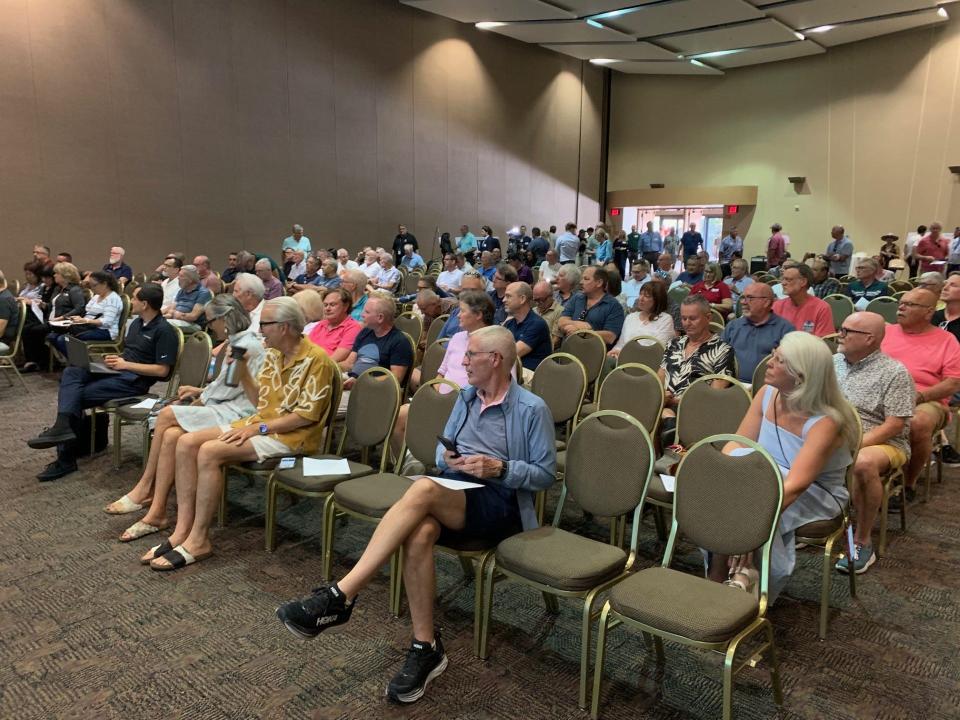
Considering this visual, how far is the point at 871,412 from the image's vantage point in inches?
130

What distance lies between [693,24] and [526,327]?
13.2m

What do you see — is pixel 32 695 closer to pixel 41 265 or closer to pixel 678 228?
pixel 41 265

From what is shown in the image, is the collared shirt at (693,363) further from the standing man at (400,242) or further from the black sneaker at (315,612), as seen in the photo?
the standing man at (400,242)

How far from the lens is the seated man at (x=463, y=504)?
227cm

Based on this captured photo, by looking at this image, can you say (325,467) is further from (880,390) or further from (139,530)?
(880,390)

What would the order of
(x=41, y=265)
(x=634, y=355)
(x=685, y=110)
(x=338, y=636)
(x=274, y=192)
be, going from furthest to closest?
(x=685, y=110) → (x=274, y=192) → (x=41, y=265) → (x=634, y=355) → (x=338, y=636)

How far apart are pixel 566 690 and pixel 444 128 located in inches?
626

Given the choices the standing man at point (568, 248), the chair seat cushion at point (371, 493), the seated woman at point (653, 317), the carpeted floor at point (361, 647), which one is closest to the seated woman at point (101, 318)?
the carpeted floor at point (361, 647)

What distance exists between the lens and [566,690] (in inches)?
92.2

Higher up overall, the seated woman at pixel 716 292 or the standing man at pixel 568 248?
the standing man at pixel 568 248

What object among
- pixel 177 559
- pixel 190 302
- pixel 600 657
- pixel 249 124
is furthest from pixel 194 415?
pixel 249 124

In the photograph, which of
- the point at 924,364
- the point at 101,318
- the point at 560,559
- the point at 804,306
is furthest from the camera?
the point at 101,318

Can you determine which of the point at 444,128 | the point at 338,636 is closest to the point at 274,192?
the point at 444,128

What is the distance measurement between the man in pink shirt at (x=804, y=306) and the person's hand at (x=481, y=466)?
3.38 metres
